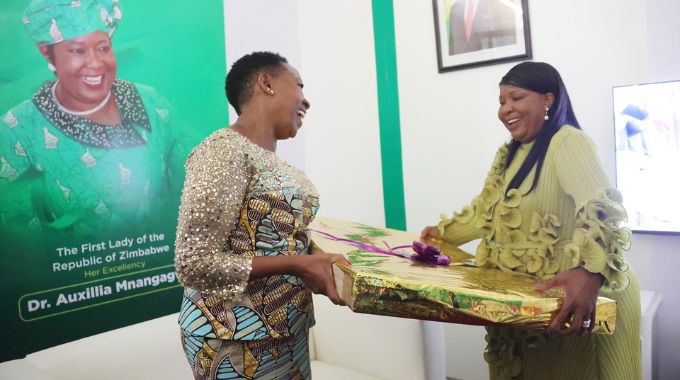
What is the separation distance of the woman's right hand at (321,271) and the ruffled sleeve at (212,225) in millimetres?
114

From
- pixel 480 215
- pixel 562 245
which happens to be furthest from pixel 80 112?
pixel 562 245

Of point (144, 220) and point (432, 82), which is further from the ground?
point (432, 82)

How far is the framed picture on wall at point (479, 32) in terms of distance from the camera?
2.53 meters

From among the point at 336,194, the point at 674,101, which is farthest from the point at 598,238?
the point at 336,194

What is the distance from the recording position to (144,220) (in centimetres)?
240

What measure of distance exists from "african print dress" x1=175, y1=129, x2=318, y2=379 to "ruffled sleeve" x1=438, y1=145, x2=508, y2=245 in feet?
1.50

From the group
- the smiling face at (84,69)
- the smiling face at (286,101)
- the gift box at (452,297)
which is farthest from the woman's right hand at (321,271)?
the smiling face at (84,69)

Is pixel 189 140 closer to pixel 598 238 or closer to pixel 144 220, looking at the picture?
pixel 144 220

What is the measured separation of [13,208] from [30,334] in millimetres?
482

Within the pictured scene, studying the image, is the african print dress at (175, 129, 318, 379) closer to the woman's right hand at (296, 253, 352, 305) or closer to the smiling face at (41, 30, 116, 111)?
the woman's right hand at (296, 253, 352, 305)

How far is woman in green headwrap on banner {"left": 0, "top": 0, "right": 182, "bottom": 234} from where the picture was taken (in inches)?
79.7

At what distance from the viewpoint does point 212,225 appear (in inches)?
41.8

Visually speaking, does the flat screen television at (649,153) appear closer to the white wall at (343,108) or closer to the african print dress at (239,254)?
the white wall at (343,108)

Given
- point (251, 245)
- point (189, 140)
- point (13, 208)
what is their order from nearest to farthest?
point (251, 245) → point (13, 208) → point (189, 140)
